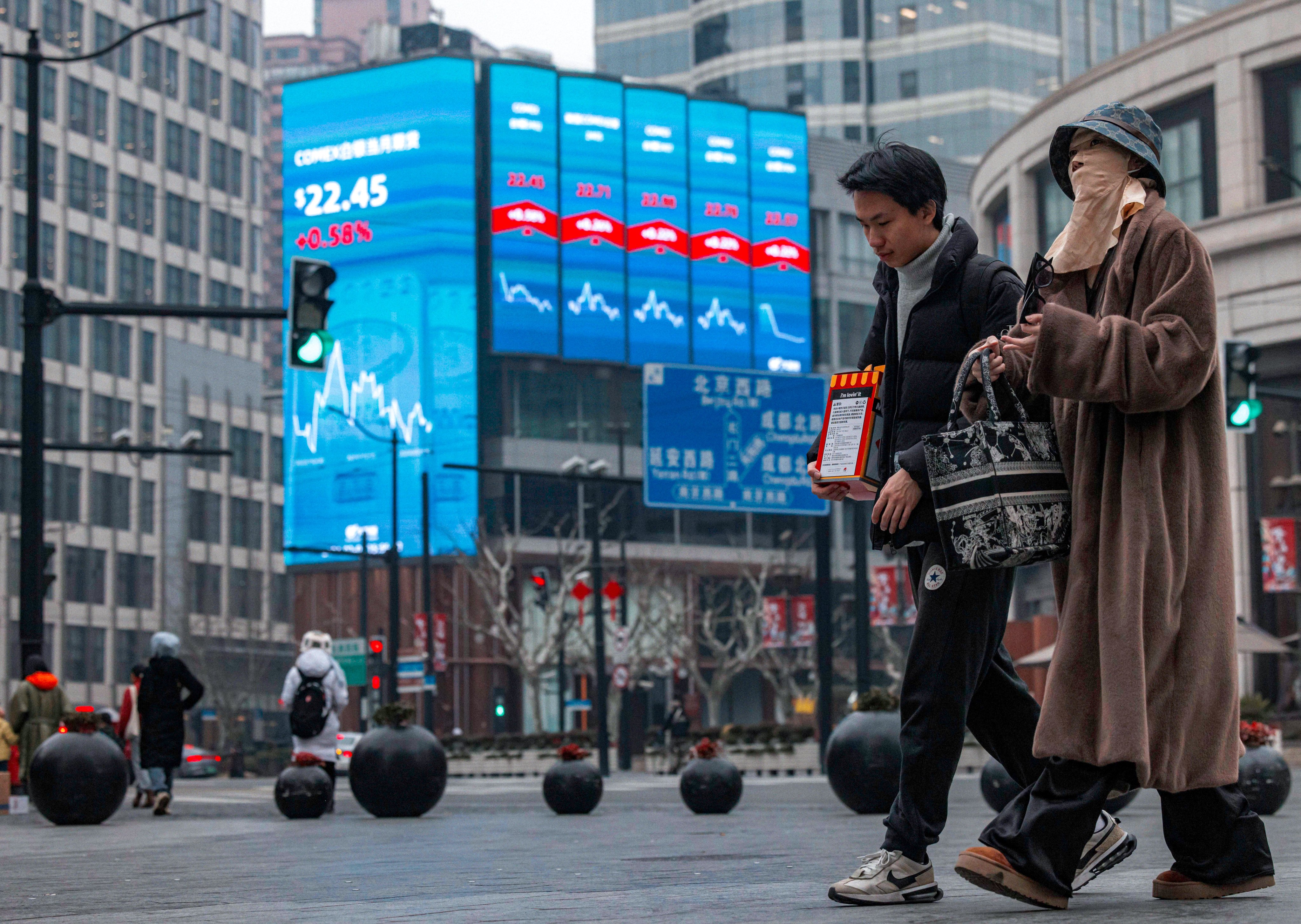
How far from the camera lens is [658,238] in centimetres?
7306

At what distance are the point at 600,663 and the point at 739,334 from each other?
129 ft

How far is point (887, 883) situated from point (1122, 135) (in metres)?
2.01

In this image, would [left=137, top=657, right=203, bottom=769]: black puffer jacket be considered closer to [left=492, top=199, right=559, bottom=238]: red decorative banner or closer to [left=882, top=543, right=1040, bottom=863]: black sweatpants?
[left=882, top=543, right=1040, bottom=863]: black sweatpants

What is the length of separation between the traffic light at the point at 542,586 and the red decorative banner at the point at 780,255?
1887 cm

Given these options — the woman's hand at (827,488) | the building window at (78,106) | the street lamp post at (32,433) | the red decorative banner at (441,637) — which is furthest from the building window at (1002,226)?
the building window at (78,106)

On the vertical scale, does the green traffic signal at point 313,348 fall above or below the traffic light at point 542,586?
above

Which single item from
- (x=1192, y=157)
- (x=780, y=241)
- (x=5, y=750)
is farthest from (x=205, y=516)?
(x=5, y=750)

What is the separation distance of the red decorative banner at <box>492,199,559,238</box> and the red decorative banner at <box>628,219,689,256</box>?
130 inches

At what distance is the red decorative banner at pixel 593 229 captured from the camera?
7081 cm

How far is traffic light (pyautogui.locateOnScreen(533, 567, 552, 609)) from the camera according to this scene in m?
51.2

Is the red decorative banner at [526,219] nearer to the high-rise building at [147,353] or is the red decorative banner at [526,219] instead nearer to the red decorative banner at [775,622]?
the high-rise building at [147,353]

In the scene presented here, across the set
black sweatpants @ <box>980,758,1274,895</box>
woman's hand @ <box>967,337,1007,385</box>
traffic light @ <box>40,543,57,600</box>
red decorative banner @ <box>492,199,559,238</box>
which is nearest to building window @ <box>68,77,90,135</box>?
red decorative banner @ <box>492,199,559,238</box>

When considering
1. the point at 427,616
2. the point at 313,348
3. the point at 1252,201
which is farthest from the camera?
the point at 427,616

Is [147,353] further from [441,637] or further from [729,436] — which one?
[729,436]
